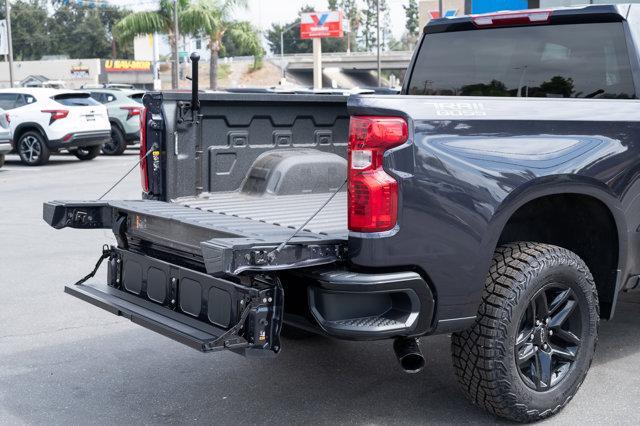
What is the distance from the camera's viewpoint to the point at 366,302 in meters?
3.86

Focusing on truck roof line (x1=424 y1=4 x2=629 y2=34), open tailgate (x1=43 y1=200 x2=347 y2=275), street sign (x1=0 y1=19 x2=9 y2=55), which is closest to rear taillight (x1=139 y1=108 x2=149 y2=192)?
open tailgate (x1=43 y1=200 x2=347 y2=275)

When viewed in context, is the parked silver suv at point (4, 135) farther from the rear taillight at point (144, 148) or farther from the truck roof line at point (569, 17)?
the truck roof line at point (569, 17)

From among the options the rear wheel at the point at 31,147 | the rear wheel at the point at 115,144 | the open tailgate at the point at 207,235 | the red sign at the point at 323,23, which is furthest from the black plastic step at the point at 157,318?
the red sign at the point at 323,23

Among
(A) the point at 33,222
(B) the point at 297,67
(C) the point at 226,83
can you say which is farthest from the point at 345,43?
(A) the point at 33,222

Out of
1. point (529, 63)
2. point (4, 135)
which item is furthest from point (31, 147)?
point (529, 63)

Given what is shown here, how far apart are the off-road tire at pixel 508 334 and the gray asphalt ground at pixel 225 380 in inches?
10.3

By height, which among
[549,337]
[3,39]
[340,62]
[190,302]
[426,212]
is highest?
[3,39]

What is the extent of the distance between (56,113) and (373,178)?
56.2 ft

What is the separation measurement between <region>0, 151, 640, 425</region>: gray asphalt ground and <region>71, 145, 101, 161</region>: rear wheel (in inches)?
584

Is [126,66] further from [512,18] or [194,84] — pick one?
[194,84]

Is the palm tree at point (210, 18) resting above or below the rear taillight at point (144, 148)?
above

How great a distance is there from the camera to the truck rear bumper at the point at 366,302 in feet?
12.4

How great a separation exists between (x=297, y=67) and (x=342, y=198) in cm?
9781

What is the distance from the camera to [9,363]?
18.0ft
